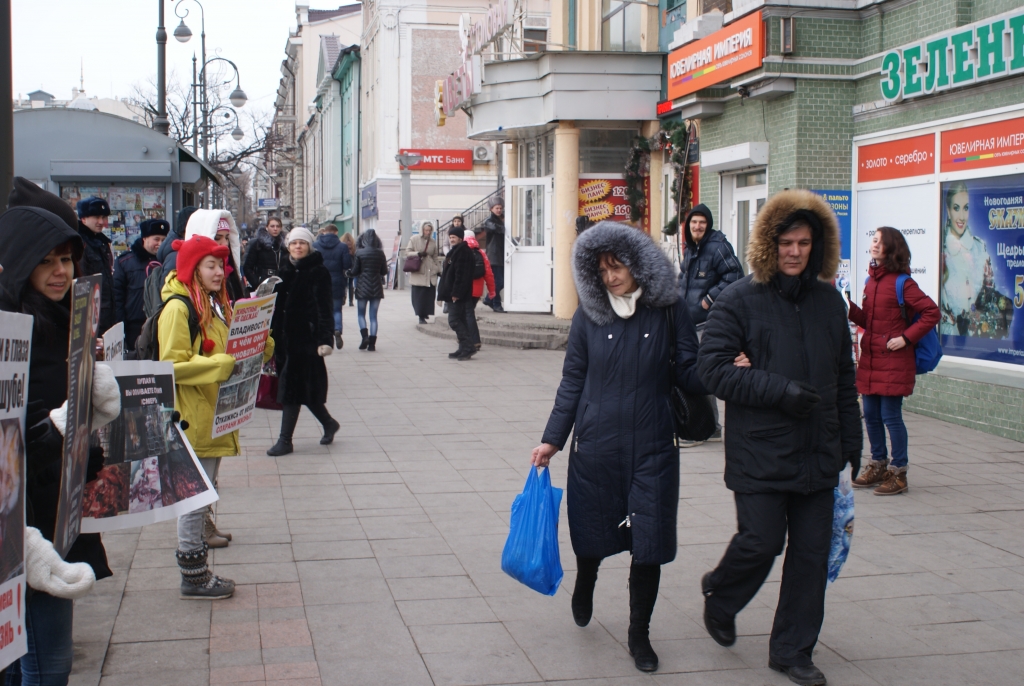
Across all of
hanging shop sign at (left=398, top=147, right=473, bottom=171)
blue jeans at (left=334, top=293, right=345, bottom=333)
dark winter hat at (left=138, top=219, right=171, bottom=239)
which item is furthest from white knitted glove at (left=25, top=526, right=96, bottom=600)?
hanging shop sign at (left=398, top=147, right=473, bottom=171)

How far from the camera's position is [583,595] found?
4.63 meters

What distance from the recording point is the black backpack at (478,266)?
14.8 m

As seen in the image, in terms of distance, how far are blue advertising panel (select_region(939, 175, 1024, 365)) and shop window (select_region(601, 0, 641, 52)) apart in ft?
26.8

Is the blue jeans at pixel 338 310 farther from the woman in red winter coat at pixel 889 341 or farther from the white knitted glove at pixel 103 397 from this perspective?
the white knitted glove at pixel 103 397

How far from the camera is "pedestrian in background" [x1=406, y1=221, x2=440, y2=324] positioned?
17703 millimetres

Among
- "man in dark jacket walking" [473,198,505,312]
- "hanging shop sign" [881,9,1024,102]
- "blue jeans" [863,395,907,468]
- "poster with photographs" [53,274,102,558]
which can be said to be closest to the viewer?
"poster with photographs" [53,274,102,558]

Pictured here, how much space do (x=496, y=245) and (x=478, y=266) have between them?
212 inches

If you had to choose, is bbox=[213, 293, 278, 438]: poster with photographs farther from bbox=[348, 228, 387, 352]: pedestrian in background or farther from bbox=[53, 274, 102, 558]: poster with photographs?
bbox=[348, 228, 387, 352]: pedestrian in background

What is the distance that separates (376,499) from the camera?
7062 millimetres

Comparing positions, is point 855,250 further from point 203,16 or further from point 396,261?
point 396,261

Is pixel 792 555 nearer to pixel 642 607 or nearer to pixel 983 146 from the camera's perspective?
pixel 642 607

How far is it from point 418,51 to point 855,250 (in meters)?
28.0

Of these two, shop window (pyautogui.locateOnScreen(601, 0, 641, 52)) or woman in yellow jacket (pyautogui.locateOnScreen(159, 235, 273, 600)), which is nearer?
woman in yellow jacket (pyautogui.locateOnScreen(159, 235, 273, 600))

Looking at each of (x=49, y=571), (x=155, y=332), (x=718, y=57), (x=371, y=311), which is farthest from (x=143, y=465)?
(x=371, y=311)
